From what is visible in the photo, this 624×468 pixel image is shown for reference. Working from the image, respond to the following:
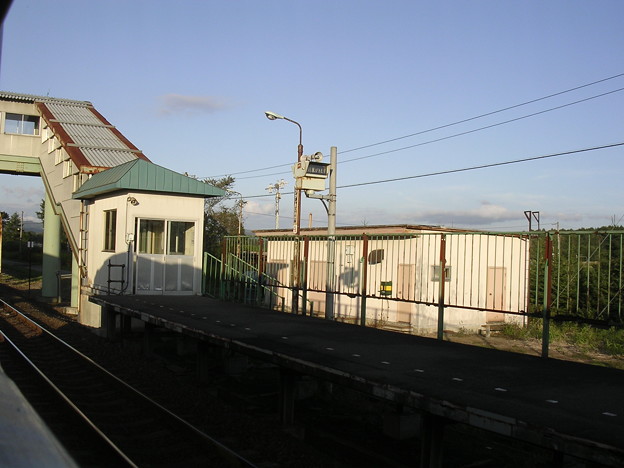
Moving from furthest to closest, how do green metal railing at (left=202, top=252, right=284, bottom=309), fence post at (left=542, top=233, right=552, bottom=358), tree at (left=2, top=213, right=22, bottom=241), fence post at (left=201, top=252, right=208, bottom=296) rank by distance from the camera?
1. tree at (left=2, top=213, right=22, bottom=241)
2. fence post at (left=201, top=252, right=208, bottom=296)
3. green metal railing at (left=202, top=252, right=284, bottom=309)
4. fence post at (left=542, top=233, right=552, bottom=358)

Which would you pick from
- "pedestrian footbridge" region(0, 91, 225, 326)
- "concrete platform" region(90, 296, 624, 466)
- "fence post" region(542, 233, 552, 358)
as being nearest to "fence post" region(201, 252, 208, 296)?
"pedestrian footbridge" region(0, 91, 225, 326)

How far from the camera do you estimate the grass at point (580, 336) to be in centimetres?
1655

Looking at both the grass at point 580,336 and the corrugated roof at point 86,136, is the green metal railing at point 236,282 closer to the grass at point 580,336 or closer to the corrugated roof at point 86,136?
the corrugated roof at point 86,136

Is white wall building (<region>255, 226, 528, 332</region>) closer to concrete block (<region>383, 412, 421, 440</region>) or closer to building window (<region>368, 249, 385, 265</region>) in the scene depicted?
building window (<region>368, 249, 385, 265</region>)

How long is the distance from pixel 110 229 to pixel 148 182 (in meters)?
2.36

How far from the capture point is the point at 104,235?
722 inches

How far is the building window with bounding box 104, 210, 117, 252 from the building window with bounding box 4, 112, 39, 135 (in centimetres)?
1135

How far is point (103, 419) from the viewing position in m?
8.56

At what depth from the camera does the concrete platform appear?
14.8 ft

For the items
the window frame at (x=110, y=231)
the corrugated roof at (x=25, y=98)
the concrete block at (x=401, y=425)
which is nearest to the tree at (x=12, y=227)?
the corrugated roof at (x=25, y=98)

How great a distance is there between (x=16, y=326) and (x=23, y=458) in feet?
61.9

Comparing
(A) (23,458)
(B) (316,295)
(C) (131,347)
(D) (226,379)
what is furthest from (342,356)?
(B) (316,295)

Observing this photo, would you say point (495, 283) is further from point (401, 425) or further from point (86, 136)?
point (86, 136)

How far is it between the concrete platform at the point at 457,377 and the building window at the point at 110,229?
6.84 metres
